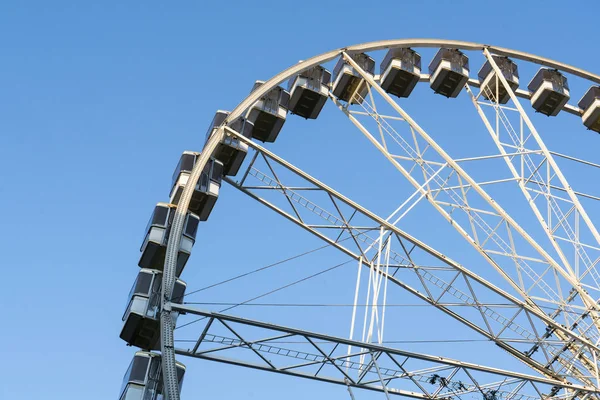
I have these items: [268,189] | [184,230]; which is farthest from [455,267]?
[184,230]

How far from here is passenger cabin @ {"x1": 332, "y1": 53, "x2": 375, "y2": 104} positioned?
25203mm

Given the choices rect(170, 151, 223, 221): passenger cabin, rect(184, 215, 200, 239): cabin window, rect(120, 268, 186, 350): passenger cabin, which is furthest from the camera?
rect(170, 151, 223, 221): passenger cabin

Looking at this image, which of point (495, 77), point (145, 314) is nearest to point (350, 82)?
point (495, 77)

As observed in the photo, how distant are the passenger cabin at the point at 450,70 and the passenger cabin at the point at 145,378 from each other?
12191 millimetres

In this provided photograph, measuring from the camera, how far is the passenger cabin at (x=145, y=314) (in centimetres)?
1930

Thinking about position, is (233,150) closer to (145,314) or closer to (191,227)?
(191,227)

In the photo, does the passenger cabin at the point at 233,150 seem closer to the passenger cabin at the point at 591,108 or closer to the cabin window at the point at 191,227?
the cabin window at the point at 191,227

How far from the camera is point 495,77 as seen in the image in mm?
26641

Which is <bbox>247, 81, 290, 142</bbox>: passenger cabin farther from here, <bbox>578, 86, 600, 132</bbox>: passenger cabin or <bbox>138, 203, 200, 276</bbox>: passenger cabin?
<bbox>578, 86, 600, 132</bbox>: passenger cabin

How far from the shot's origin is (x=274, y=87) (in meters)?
23.5

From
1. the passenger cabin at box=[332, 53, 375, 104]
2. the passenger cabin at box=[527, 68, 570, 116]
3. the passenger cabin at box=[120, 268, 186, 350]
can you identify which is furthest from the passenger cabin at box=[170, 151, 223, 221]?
the passenger cabin at box=[527, 68, 570, 116]

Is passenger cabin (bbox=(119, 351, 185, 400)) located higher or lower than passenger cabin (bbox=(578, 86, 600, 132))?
lower

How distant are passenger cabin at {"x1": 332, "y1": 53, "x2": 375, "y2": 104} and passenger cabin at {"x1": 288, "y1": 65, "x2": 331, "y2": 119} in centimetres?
27

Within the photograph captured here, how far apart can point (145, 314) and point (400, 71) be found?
10711 mm
